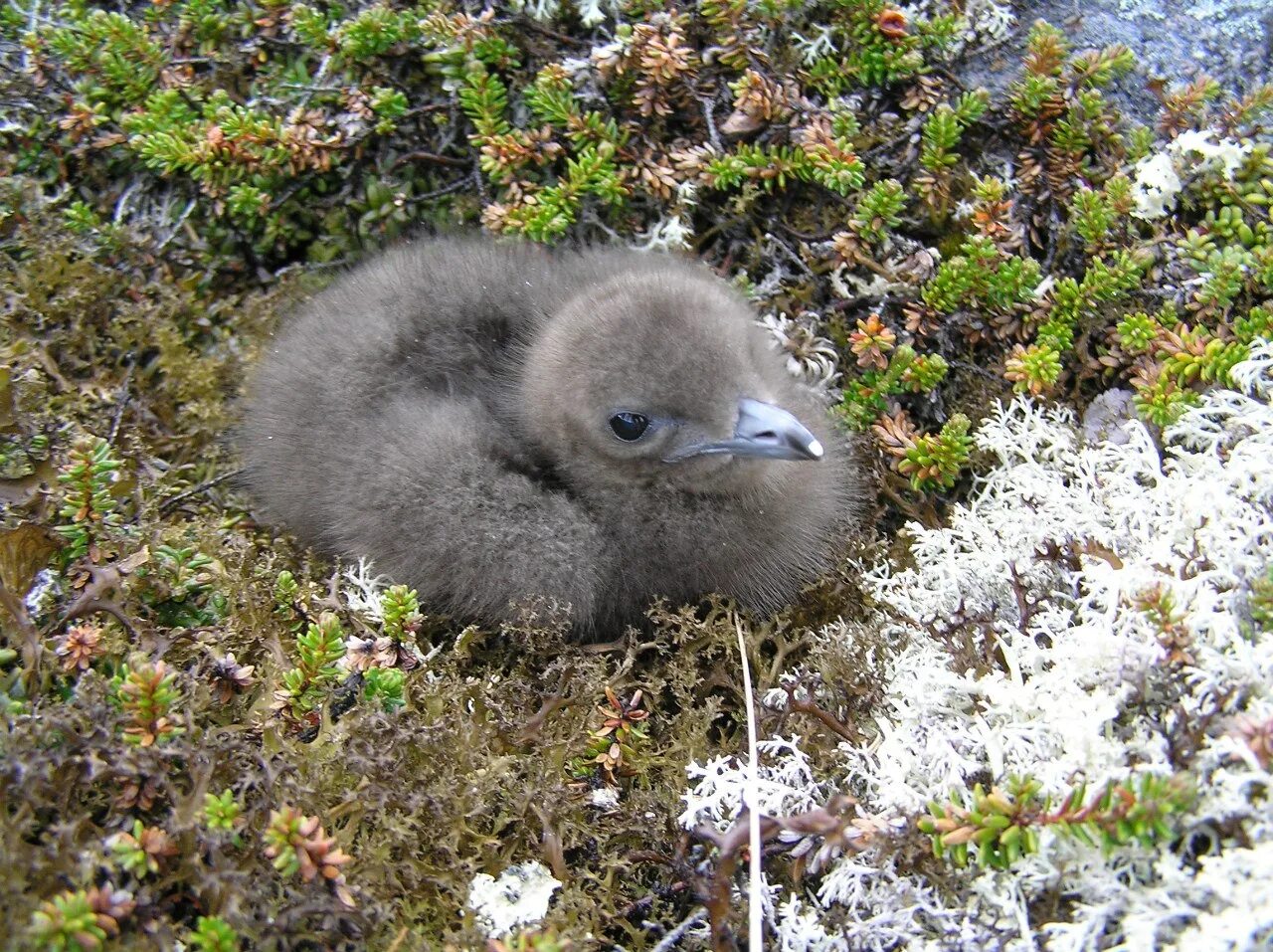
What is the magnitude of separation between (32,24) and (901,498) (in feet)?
11.8

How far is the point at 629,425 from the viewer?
299 centimetres

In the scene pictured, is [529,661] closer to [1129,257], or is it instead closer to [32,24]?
[1129,257]

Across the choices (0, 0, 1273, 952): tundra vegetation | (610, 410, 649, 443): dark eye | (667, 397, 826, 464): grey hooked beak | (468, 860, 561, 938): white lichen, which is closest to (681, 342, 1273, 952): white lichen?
(0, 0, 1273, 952): tundra vegetation

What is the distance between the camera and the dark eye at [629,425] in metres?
2.99

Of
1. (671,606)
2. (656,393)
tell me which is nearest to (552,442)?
(656,393)

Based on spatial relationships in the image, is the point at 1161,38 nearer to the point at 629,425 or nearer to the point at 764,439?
the point at 764,439

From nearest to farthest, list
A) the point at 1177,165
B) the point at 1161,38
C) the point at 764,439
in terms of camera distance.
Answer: the point at 764,439 < the point at 1177,165 < the point at 1161,38

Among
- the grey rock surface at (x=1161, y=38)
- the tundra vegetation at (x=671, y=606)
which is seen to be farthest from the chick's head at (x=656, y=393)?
the grey rock surface at (x=1161, y=38)

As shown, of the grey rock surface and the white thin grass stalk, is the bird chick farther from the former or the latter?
the grey rock surface

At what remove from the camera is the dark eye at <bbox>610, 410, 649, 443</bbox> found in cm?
299

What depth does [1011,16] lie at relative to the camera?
11.9 ft

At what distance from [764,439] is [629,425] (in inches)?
15.0

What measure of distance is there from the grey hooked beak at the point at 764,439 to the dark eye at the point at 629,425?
0.40 ft

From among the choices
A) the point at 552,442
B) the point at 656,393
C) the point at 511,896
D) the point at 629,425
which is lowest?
the point at 511,896
